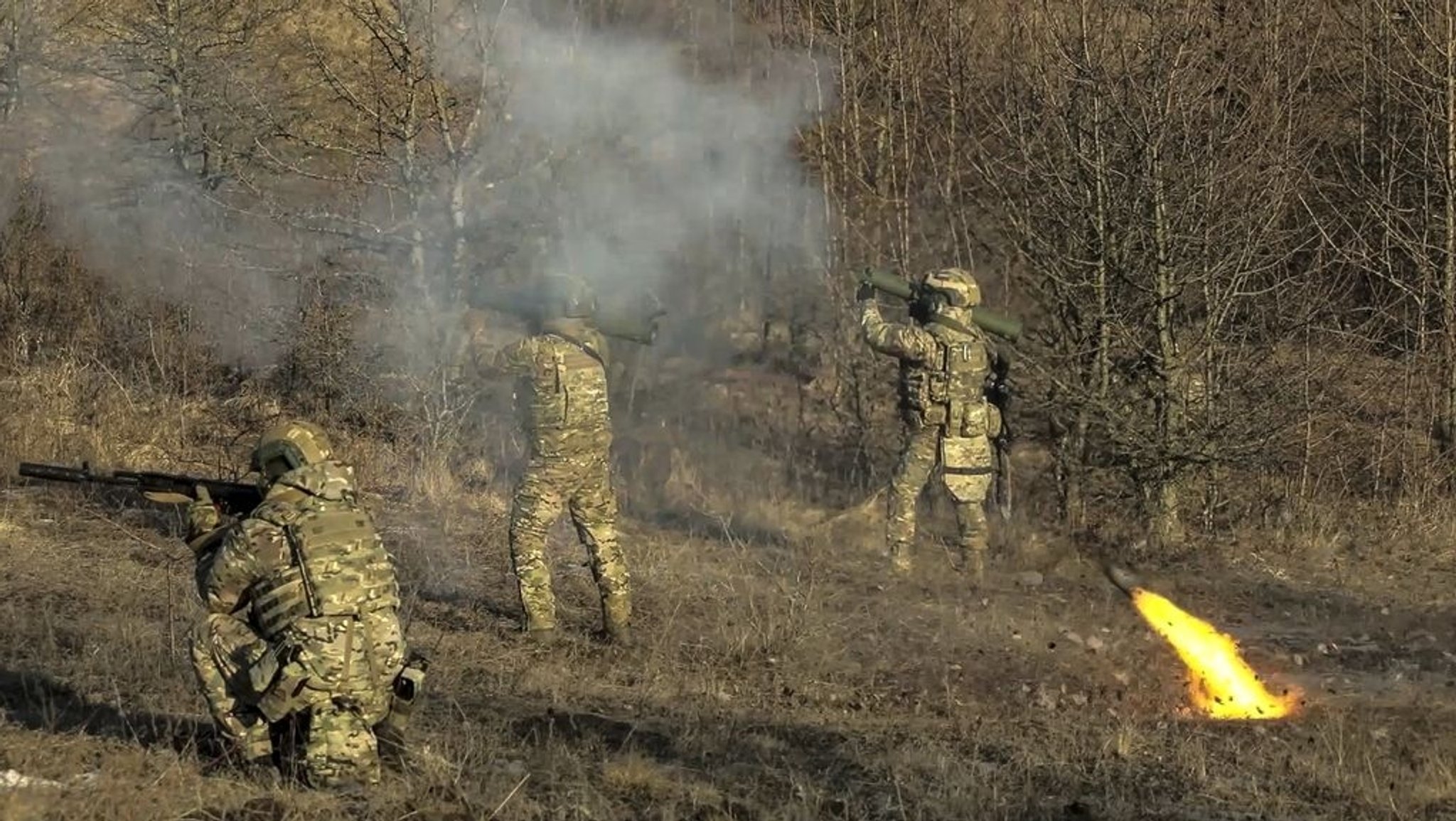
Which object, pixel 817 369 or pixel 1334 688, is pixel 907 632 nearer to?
pixel 1334 688

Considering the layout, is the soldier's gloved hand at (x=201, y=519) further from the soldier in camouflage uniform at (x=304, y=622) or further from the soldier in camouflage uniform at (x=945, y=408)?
the soldier in camouflage uniform at (x=945, y=408)

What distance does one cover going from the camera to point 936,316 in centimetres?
1109

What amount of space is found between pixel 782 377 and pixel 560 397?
9.79 metres

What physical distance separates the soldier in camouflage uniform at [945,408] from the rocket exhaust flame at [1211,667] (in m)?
1.20

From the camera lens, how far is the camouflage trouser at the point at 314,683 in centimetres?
541

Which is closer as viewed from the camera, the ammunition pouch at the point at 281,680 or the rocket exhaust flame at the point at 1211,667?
the ammunition pouch at the point at 281,680

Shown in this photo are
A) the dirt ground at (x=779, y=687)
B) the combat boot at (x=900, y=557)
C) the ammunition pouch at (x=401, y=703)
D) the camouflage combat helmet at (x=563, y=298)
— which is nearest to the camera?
the ammunition pouch at (x=401, y=703)

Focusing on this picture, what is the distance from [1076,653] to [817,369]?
9395mm

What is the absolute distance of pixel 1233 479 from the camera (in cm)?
1278

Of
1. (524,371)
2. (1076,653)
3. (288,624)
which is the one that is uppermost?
(524,371)

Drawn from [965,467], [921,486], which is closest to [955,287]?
[965,467]

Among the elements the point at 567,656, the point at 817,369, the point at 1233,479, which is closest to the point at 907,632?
the point at 567,656

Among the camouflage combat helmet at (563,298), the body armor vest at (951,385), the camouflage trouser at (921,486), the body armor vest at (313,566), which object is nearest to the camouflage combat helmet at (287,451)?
the body armor vest at (313,566)

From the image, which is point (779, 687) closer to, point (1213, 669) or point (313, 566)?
point (1213, 669)
